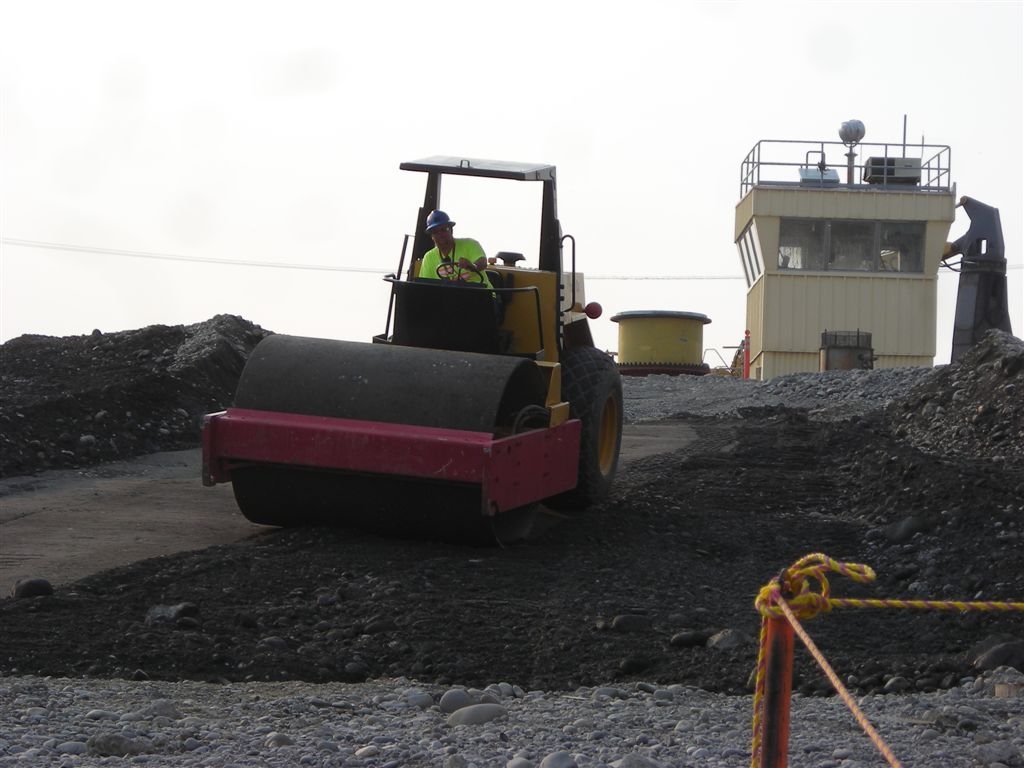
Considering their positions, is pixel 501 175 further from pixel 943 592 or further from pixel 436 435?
pixel 943 592

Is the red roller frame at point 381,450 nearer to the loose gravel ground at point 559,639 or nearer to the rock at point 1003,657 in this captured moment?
the loose gravel ground at point 559,639

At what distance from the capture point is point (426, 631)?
6590mm

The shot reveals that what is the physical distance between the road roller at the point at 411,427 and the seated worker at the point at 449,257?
0.02m

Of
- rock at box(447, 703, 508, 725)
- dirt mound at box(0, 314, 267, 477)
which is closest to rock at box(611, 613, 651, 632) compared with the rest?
rock at box(447, 703, 508, 725)

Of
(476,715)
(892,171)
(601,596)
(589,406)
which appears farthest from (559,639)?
(892,171)

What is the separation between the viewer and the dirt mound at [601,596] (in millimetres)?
6094

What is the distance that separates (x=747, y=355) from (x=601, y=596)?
28.0 m

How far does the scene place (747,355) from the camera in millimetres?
35000

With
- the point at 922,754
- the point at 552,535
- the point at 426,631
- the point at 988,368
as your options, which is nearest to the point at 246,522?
the point at 552,535

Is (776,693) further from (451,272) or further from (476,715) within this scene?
(451,272)

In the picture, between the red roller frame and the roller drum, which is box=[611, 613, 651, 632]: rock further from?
the roller drum

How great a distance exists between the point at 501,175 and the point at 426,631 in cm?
395

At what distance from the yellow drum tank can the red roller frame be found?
21882mm

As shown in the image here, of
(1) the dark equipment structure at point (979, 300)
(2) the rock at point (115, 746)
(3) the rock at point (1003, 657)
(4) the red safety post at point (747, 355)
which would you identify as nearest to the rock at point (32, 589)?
(2) the rock at point (115, 746)
